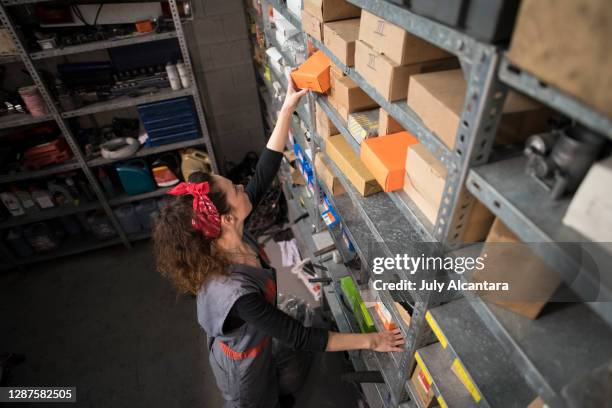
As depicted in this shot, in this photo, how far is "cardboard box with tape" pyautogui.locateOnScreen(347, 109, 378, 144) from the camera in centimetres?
135

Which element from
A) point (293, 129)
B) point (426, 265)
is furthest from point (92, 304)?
point (426, 265)

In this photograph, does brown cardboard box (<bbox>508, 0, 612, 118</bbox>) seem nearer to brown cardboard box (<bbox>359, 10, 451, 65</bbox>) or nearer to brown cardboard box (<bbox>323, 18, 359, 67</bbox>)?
brown cardboard box (<bbox>359, 10, 451, 65</bbox>)

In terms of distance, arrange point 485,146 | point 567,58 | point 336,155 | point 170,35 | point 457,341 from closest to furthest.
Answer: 1. point 567,58
2. point 485,146
3. point 457,341
4. point 336,155
5. point 170,35

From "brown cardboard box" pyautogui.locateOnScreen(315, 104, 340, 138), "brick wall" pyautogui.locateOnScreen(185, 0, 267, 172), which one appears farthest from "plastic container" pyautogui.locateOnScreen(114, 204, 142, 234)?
"brown cardboard box" pyautogui.locateOnScreen(315, 104, 340, 138)

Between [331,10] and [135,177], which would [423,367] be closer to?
[331,10]

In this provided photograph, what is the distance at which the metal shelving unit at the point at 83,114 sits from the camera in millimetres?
2369

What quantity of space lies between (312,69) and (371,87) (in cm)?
52

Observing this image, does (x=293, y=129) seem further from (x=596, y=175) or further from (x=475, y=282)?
(x=596, y=175)

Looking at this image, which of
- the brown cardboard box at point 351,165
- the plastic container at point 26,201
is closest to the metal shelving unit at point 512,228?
the brown cardboard box at point 351,165

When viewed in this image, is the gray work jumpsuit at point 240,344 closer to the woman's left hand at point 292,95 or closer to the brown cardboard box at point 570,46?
the woman's left hand at point 292,95

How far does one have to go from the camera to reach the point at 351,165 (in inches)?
59.3

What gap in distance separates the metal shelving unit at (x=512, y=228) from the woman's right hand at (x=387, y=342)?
0.14 meters

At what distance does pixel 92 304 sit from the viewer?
2.94 meters

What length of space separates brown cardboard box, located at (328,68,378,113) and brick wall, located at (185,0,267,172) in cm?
219
